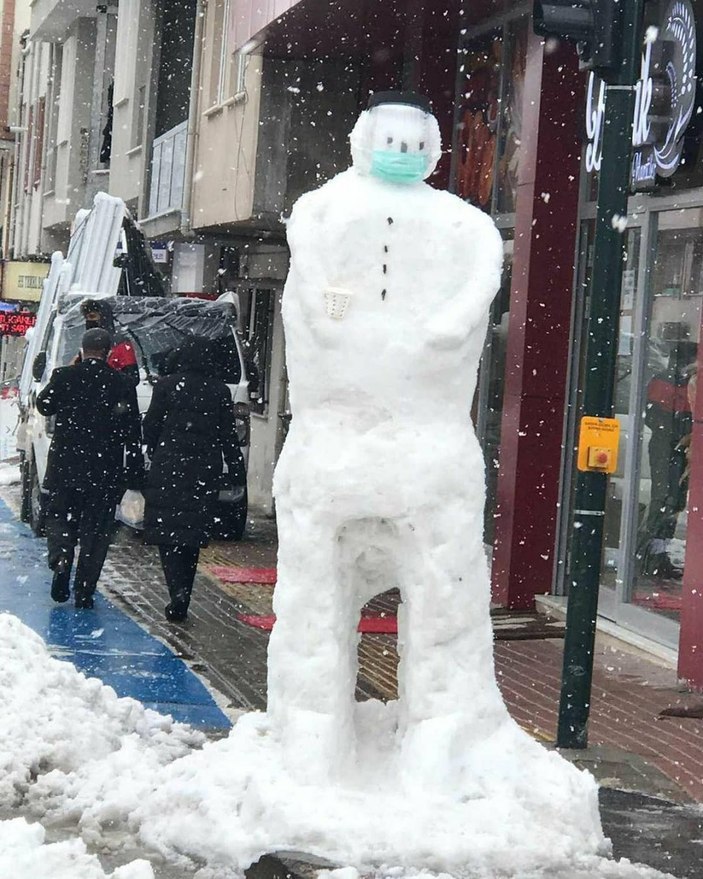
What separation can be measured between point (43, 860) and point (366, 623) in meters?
6.64

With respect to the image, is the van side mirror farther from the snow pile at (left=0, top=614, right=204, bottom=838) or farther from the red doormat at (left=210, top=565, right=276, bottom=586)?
the snow pile at (left=0, top=614, right=204, bottom=838)

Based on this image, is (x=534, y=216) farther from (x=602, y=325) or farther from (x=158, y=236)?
(x=158, y=236)

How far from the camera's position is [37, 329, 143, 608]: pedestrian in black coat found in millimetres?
11320

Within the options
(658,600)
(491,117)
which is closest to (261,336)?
(491,117)

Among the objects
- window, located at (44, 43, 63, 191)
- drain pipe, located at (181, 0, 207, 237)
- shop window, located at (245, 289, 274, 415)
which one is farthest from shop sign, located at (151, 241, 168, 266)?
window, located at (44, 43, 63, 191)

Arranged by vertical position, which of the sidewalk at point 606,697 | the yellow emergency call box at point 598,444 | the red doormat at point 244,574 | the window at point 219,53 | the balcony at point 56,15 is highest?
the balcony at point 56,15

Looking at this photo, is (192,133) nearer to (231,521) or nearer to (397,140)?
(231,521)

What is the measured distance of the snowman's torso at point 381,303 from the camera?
5887 mm

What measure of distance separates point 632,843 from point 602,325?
2385mm

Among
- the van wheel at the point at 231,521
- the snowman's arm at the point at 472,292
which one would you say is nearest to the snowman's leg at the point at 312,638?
the snowman's arm at the point at 472,292

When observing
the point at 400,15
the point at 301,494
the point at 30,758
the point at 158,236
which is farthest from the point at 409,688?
the point at 158,236

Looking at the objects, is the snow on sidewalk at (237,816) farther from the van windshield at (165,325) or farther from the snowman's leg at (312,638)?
the van windshield at (165,325)

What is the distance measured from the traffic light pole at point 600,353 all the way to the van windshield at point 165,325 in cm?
955

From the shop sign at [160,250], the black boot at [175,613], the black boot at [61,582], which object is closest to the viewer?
the black boot at [175,613]
